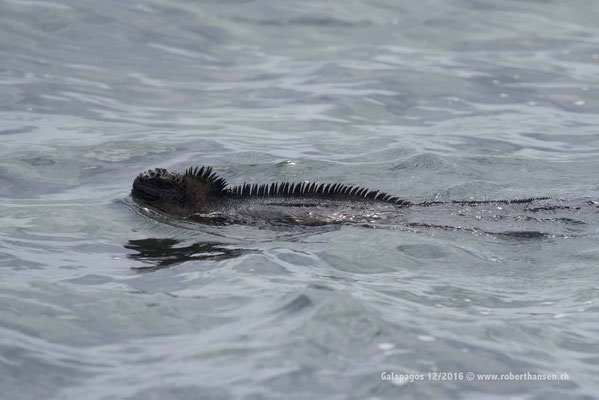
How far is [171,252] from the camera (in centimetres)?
854

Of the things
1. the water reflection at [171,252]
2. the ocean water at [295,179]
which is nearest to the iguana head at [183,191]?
the ocean water at [295,179]

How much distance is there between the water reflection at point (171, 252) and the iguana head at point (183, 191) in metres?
0.53

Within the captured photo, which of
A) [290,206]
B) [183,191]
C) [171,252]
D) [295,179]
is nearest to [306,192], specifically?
[290,206]

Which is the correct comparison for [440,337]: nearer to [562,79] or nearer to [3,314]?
[3,314]

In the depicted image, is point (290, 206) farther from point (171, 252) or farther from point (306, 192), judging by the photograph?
point (171, 252)

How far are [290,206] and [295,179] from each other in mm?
2713

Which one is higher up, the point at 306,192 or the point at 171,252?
the point at 306,192

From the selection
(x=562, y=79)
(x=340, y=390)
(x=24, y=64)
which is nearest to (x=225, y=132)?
(x=24, y=64)

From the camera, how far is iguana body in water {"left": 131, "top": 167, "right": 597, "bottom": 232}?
30.0 ft

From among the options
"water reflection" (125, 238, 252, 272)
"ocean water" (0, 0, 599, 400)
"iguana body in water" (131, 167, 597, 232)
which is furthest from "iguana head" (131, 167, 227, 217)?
"water reflection" (125, 238, 252, 272)

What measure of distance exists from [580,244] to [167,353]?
14.2ft

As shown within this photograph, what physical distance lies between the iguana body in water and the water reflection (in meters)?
0.55

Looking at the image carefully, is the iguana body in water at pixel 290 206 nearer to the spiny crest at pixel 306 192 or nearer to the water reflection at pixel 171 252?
the spiny crest at pixel 306 192

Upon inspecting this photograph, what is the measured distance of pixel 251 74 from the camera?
684 inches
